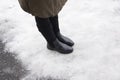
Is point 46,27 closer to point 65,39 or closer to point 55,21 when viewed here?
point 55,21

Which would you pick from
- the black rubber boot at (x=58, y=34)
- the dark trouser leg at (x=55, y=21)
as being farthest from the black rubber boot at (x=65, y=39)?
the dark trouser leg at (x=55, y=21)

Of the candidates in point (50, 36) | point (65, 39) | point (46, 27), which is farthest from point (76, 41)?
point (46, 27)

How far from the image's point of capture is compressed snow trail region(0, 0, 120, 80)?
2.28 metres

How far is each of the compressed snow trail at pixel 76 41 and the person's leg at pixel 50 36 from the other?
60 millimetres

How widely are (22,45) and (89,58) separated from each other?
707mm

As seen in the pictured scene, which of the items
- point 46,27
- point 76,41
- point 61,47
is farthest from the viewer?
point 76,41

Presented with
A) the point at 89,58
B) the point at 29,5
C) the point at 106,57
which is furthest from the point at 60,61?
the point at 29,5

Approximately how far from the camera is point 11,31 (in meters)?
2.87

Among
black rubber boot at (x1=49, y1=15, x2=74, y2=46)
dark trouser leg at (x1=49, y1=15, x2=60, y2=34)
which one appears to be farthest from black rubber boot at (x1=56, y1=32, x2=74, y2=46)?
dark trouser leg at (x1=49, y1=15, x2=60, y2=34)

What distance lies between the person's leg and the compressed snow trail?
6 centimetres

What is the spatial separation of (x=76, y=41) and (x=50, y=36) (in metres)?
0.38

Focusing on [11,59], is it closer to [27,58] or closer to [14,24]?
[27,58]

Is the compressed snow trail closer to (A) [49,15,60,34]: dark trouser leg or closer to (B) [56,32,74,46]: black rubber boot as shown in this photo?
(B) [56,32,74,46]: black rubber boot

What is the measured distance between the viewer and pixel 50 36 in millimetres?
2309
